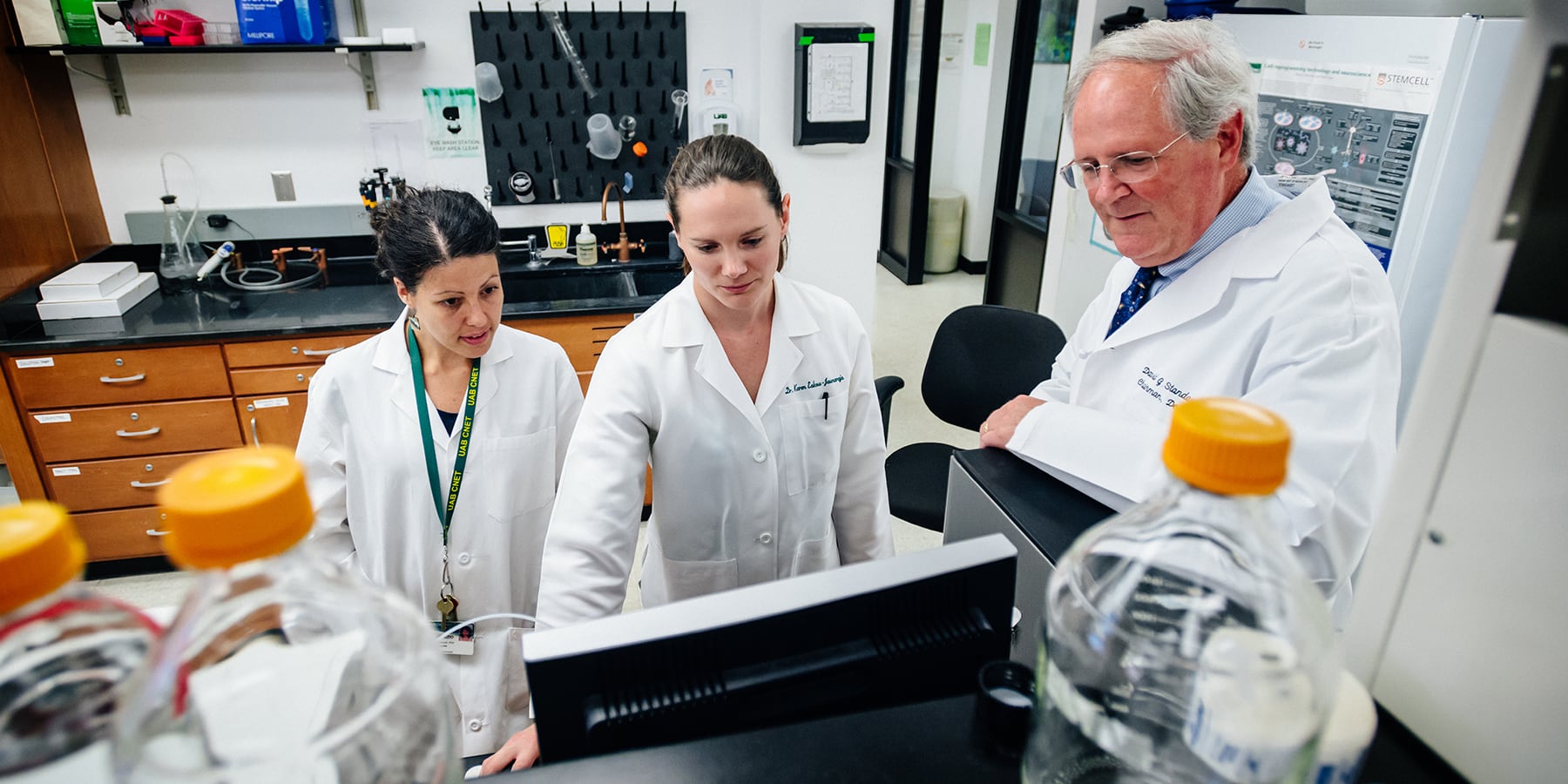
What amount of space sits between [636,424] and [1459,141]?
2279 mm

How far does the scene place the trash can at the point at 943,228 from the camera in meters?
6.14

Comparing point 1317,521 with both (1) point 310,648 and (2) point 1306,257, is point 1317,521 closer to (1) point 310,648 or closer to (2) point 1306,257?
(2) point 1306,257

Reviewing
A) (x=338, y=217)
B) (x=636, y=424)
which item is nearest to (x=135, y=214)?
(x=338, y=217)

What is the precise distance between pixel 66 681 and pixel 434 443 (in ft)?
3.90

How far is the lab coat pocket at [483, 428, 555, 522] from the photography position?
66.4 inches

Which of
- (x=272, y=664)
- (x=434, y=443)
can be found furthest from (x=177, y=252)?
(x=272, y=664)

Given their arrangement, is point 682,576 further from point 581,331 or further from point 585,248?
point 585,248

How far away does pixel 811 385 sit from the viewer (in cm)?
151

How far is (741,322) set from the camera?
1.50 metres

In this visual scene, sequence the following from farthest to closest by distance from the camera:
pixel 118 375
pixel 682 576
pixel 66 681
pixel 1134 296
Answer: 1. pixel 118 375
2. pixel 682 576
3. pixel 1134 296
4. pixel 66 681

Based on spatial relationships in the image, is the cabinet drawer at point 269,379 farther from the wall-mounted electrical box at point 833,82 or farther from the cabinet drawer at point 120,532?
the wall-mounted electrical box at point 833,82

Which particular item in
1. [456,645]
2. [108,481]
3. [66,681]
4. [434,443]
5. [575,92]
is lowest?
[108,481]

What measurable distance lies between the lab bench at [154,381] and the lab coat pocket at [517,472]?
129cm

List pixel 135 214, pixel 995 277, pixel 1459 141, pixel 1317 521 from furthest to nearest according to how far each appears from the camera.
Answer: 1. pixel 995 277
2. pixel 135 214
3. pixel 1459 141
4. pixel 1317 521
